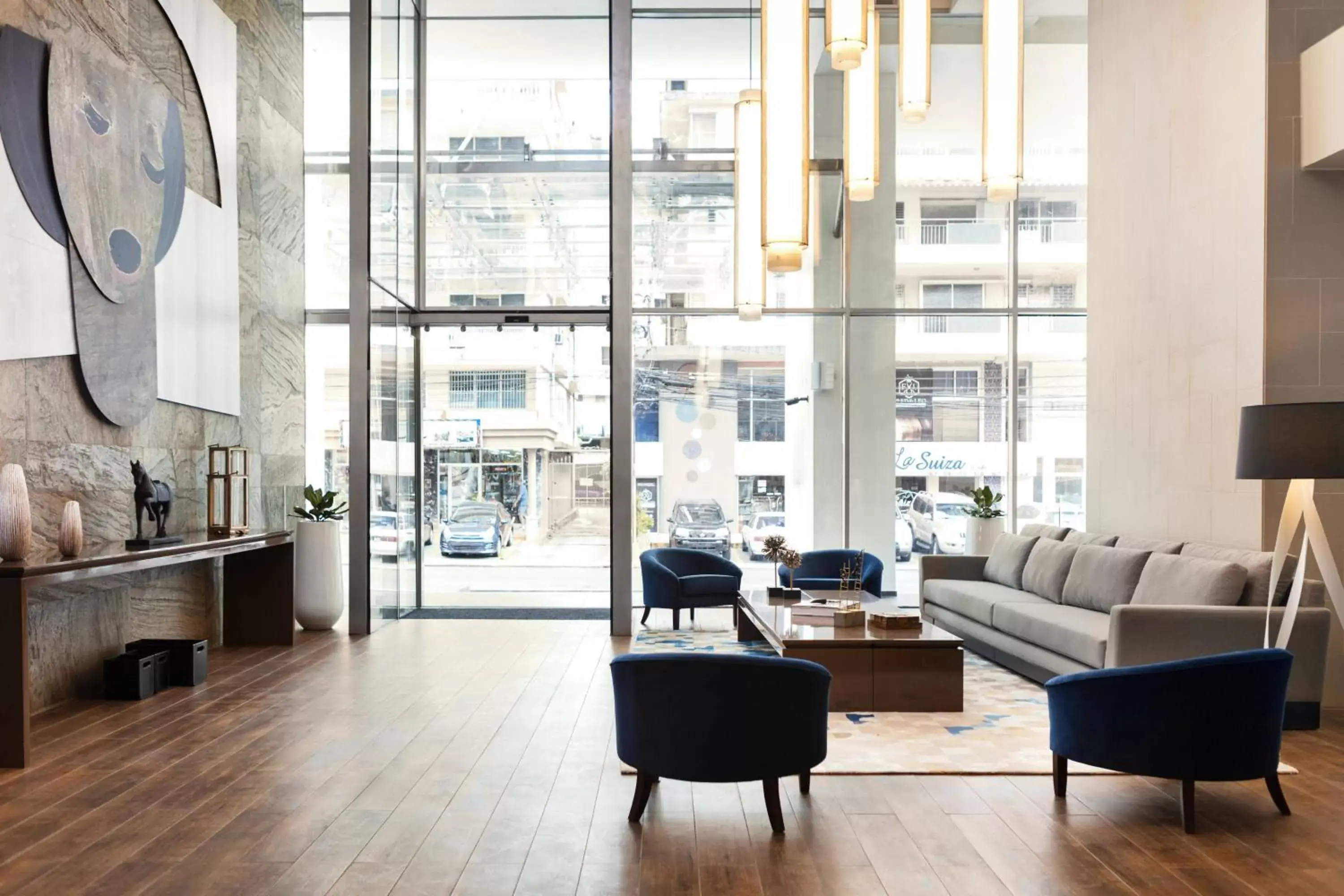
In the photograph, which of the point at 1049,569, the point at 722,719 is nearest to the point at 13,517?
the point at 722,719

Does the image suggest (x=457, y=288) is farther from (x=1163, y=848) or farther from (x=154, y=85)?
(x=1163, y=848)

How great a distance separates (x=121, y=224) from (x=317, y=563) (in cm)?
323

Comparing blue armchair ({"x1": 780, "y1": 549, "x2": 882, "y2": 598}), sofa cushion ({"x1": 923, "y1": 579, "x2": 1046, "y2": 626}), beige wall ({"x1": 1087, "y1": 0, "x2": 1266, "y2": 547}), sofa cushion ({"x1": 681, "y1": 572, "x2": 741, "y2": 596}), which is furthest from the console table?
beige wall ({"x1": 1087, "y1": 0, "x2": 1266, "y2": 547})

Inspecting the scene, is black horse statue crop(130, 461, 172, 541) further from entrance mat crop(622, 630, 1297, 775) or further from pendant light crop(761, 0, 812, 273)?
pendant light crop(761, 0, 812, 273)

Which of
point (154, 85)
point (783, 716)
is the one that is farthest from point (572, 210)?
point (783, 716)

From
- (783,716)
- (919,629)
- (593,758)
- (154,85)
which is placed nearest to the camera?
(783,716)

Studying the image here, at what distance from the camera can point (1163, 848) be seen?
3727 millimetres

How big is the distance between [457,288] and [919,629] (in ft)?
18.3

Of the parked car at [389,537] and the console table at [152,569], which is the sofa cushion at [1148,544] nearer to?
the parked car at [389,537]

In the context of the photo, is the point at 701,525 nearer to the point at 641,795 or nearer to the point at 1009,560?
the point at 1009,560

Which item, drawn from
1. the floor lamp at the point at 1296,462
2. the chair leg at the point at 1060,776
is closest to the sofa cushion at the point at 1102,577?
the floor lamp at the point at 1296,462

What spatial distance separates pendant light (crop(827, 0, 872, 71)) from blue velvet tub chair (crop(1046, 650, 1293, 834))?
2.72 m

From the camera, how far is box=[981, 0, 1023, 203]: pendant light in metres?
5.27

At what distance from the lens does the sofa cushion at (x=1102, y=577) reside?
22.3 feet
